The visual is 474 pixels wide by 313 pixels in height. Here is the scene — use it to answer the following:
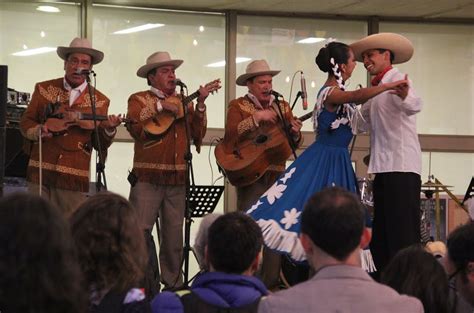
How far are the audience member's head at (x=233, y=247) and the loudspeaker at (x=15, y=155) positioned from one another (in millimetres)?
4863

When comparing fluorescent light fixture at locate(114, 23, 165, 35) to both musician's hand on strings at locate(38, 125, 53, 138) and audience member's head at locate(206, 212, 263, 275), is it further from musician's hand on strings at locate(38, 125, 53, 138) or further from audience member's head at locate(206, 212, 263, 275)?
audience member's head at locate(206, 212, 263, 275)

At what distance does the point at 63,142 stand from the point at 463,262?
Result: 4.29 metres

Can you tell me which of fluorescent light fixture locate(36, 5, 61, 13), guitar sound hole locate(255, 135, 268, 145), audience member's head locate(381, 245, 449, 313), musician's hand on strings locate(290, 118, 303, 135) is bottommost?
audience member's head locate(381, 245, 449, 313)

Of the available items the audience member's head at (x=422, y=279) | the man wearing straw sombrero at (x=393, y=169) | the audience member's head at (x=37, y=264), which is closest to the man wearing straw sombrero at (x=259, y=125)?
the man wearing straw sombrero at (x=393, y=169)

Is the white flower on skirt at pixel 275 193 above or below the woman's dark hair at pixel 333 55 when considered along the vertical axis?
below

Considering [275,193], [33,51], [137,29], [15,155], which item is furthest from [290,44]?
[275,193]

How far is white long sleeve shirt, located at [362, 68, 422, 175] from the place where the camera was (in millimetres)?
6441

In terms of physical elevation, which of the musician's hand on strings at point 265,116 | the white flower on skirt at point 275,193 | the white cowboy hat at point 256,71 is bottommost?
the white flower on skirt at point 275,193

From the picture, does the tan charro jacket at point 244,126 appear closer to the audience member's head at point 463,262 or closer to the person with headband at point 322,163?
the person with headband at point 322,163

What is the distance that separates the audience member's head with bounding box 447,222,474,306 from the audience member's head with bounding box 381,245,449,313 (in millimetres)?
321

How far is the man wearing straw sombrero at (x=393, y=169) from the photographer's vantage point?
6371 millimetres

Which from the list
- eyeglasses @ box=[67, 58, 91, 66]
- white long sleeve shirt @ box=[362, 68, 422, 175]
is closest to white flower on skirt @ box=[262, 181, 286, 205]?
white long sleeve shirt @ box=[362, 68, 422, 175]

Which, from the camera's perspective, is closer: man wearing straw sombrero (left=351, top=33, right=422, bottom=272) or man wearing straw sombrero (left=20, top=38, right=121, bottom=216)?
man wearing straw sombrero (left=351, top=33, right=422, bottom=272)

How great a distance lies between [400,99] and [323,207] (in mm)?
3418
